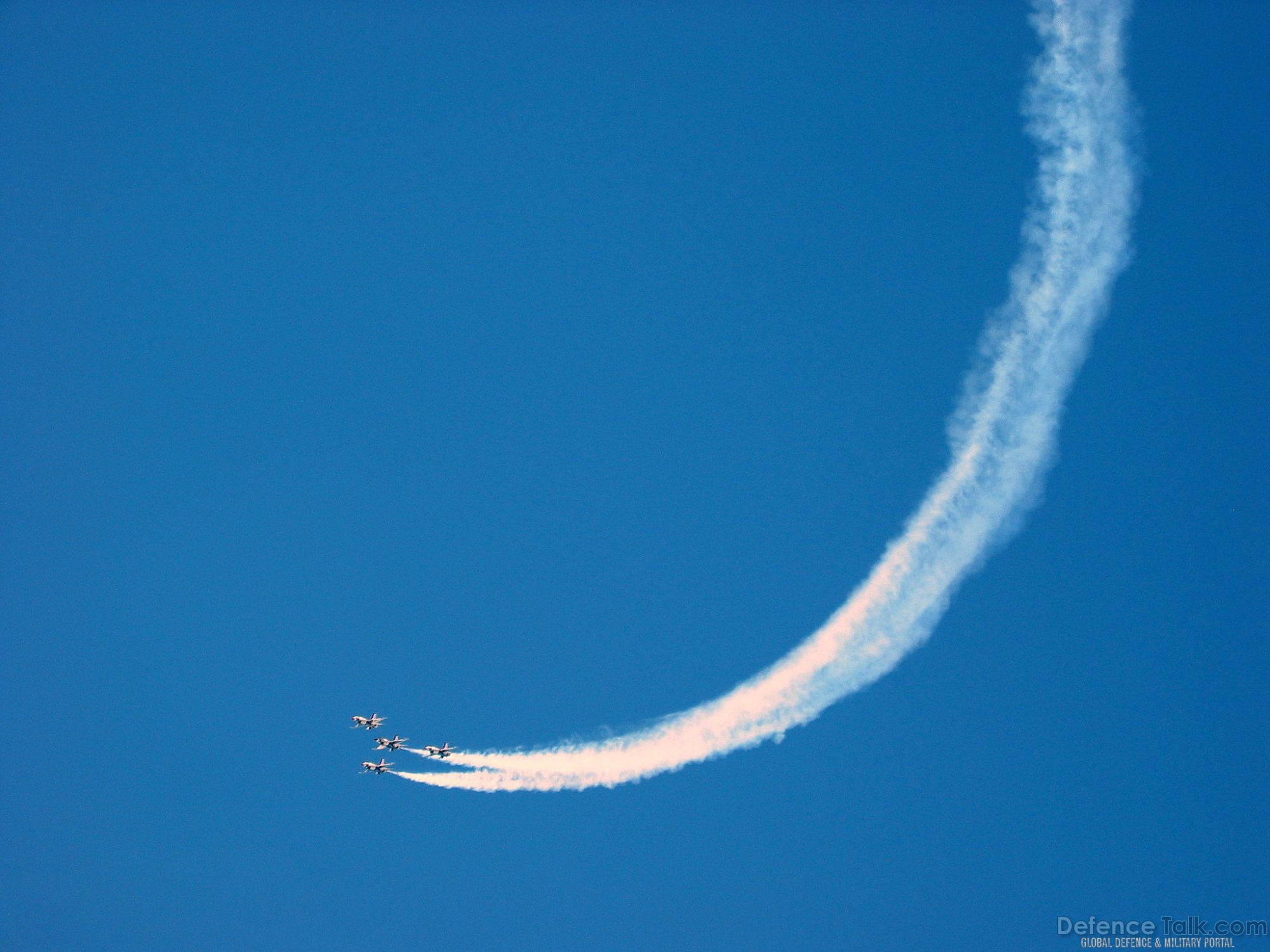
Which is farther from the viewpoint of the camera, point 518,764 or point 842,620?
point 518,764

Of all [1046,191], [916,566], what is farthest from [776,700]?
[1046,191]

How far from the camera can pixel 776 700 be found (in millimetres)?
30172

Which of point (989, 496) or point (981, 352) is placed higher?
point (981, 352)

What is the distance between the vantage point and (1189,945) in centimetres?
3091

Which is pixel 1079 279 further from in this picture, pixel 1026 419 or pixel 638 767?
pixel 638 767

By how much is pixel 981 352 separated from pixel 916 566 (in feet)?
19.5

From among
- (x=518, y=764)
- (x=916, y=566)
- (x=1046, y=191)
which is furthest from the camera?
(x=518, y=764)

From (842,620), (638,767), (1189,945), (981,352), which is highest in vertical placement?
(981,352)

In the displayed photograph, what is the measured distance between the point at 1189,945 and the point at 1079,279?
20.1 metres

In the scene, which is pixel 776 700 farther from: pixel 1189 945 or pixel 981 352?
pixel 1189 945

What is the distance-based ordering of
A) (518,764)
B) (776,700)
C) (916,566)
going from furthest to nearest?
(518,764)
(776,700)
(916,566)

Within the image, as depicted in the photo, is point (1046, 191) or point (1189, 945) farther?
point (1189, 945)

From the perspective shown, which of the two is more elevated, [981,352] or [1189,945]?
[981,352]

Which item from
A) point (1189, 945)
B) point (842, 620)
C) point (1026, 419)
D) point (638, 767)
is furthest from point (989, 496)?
point (1189, 945)
